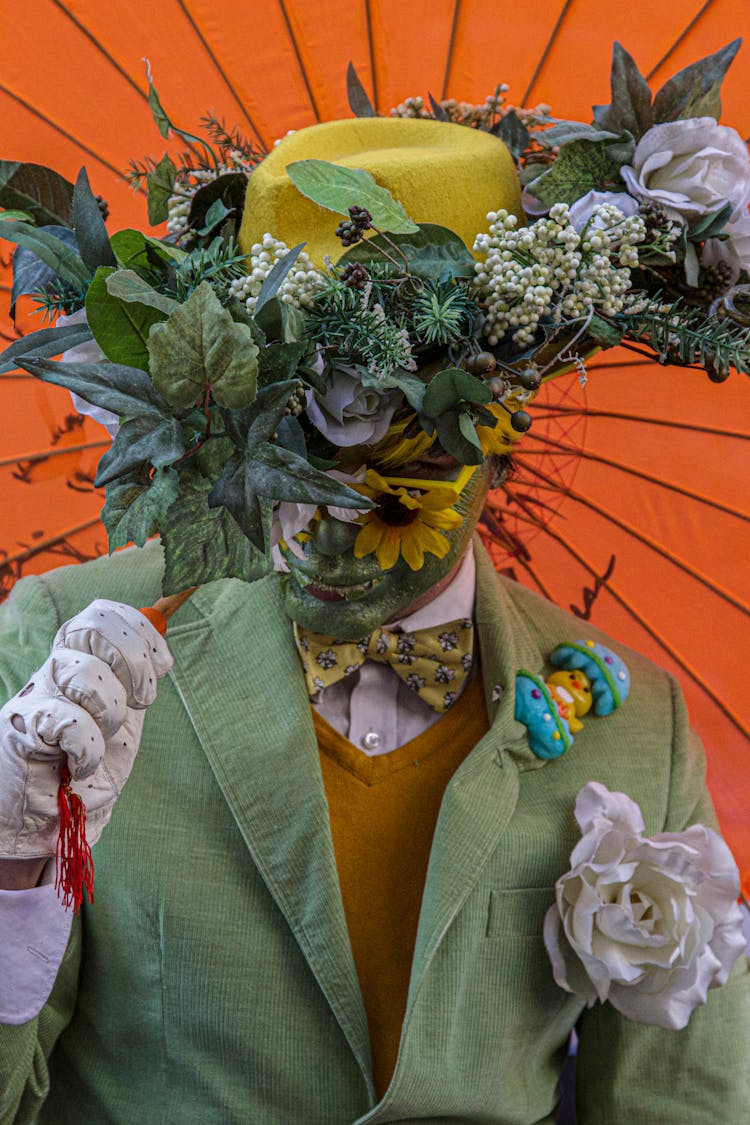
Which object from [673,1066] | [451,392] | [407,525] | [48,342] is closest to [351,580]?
[407,525]

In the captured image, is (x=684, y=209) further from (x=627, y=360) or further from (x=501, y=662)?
(x=501, y=662)

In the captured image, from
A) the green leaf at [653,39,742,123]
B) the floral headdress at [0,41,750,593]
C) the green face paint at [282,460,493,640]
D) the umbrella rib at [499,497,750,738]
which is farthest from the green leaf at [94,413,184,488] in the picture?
the umbrella rib at [499,497,750,738]

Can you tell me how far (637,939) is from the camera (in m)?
1.44

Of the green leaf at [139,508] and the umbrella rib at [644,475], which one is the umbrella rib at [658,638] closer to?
the umbrella rib at [644,475]

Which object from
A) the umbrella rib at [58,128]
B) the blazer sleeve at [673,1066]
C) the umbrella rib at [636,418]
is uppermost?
the umbrella rib at [58,128]

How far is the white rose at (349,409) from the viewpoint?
111 cm

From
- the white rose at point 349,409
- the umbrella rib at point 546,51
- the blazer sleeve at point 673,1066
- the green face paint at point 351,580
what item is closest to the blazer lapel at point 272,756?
the green face paint at point 351,580

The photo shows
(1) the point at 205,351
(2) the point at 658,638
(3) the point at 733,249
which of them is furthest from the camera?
(2) the point at 658,638

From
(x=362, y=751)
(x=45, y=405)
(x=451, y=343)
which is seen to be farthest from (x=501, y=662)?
(x=45, y=405)

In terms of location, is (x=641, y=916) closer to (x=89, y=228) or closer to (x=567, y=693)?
(x=567, y=693)

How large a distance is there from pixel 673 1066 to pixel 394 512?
88 centimetres

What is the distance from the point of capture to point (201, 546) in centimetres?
99

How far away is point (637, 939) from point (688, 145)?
3.13 ft

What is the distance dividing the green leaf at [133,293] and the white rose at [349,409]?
19 cm
